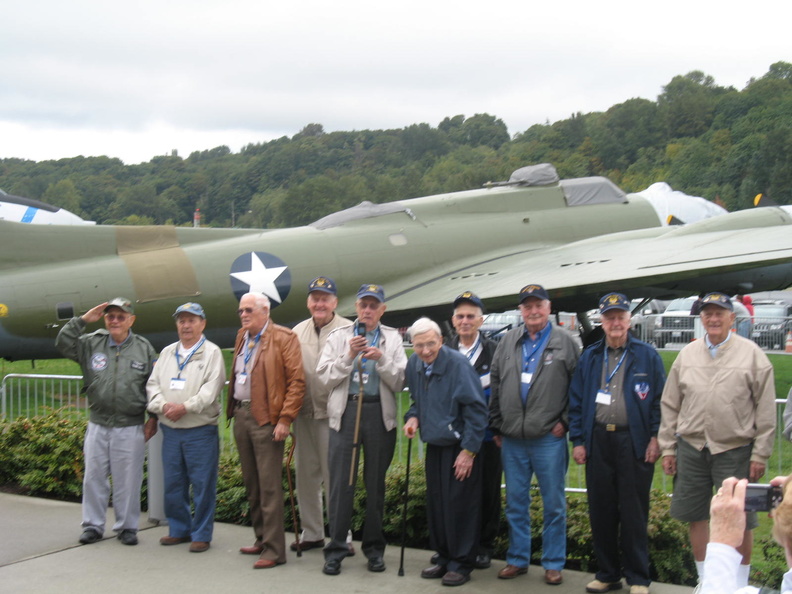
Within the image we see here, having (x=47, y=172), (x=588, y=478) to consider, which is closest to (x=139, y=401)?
(x=588, y=478)

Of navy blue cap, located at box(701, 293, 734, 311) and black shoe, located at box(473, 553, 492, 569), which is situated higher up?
navy blue cap, located at box(701, 293, 734, 311)

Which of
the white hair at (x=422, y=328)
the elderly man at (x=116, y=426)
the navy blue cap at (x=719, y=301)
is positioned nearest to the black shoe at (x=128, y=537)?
the elderly man at (x=116, y=426)

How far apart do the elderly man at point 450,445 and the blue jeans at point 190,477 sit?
173 centimetres

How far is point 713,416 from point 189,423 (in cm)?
389

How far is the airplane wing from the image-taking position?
11883 millimetres

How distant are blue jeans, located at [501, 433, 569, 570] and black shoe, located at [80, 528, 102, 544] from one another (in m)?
3.33

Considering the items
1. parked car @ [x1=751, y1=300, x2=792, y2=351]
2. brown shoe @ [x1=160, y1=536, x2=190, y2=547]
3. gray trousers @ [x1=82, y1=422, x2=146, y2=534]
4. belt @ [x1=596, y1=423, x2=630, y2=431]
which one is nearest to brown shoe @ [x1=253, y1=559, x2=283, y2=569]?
brown shoe @ [x1=160, y1=536, x2=190, y2=547]

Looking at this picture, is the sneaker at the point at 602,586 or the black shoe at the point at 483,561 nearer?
the sneaker at the point at 602,586

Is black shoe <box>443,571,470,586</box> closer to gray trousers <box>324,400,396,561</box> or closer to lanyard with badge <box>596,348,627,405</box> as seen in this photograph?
gray trousers <box>324,400,396,561</box>

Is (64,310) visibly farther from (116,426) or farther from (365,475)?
(365,475)

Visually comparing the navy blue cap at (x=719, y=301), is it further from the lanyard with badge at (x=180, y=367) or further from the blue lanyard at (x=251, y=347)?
the lanyard with badge at (x=180, y=367)

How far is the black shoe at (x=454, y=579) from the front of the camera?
6.00 meters

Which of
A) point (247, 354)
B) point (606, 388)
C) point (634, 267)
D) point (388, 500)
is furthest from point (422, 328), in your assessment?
point (634, 267)

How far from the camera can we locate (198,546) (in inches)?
268
